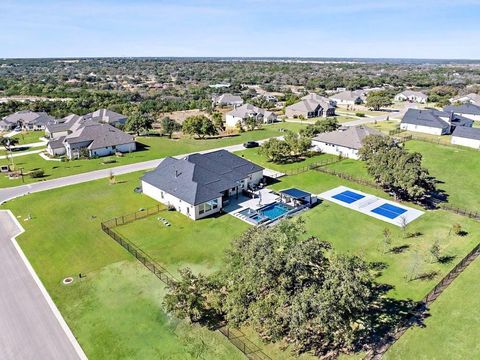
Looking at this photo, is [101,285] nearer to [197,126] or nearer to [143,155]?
[143,155]

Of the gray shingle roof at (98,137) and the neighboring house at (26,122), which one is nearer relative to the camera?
the gray shingle roof at (98,137)

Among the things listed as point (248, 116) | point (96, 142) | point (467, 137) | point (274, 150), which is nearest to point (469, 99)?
point (467, 137)

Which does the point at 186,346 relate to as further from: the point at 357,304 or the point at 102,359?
the point at 357,304

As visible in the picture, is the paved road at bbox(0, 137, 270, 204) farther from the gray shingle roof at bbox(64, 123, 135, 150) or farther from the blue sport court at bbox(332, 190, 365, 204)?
the blue sport court at bbox(332, 190, 365, 204)

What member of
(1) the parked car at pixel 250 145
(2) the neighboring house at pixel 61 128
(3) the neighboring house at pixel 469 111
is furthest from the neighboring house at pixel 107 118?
(3) the neighboring house at pixel 469 111

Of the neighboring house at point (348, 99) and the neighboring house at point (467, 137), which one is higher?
the neighboring house at point (348, 99)

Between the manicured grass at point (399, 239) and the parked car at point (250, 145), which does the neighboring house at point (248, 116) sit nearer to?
the parked car at point (250, 145)

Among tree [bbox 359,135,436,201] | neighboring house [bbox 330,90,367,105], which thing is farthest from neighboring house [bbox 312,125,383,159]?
neighboring house [bbox 330,90,367,105]

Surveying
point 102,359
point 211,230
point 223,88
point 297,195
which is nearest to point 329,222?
point 297,195
